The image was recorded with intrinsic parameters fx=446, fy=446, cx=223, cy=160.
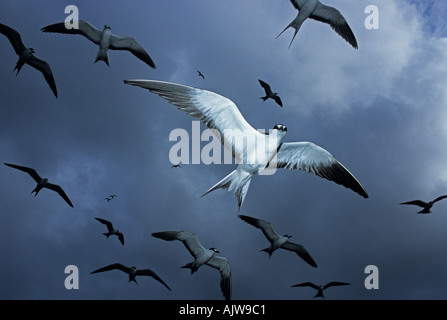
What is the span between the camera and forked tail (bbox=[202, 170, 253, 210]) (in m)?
12.5

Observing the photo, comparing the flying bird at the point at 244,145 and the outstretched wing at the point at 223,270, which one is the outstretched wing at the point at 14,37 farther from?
the outstretched wing at the point at 223,270

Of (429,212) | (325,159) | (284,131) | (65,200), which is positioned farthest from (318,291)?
(65,200)

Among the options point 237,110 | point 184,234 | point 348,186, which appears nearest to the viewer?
point 237,110

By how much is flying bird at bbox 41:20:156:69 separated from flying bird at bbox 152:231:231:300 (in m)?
6.37

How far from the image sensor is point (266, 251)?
17.4m

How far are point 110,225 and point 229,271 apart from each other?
5.69 m

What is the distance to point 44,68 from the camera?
54.1 ft

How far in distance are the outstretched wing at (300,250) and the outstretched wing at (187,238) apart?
136 inches

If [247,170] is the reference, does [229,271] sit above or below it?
below

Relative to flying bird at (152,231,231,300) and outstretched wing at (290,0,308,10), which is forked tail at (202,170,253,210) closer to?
flying bird at (152,231,231,300)

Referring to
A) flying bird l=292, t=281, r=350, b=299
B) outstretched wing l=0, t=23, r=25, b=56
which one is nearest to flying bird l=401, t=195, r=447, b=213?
flying bird l=292, t=281, r=350, b=299

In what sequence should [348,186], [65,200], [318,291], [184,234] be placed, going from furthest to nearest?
1. [318,291]
2. [65,200]
3. [184,234]
4. [348,186]

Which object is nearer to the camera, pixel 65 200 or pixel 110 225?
pixel 65 200

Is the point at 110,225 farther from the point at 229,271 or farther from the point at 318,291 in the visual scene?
the point at 318,291
